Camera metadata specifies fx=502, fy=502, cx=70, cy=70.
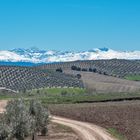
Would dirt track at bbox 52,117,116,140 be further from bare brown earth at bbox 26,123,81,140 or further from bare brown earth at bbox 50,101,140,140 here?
bare brown earth at bbox 50,101,140,140

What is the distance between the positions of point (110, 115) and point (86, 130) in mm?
21784

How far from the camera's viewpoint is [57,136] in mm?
101562

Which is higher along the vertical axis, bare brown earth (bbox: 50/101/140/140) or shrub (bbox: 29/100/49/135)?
shrub (bbox: 29/100/49/135)

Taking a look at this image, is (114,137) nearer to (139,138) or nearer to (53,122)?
(139,138)

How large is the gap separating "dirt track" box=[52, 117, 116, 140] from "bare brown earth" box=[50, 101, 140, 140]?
366cm

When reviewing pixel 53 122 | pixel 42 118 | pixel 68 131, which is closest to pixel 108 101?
pixel 53 122

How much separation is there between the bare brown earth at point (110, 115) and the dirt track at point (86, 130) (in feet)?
12.0

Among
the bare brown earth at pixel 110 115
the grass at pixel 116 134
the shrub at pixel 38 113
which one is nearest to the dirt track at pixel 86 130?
the grass at pixel 116 134

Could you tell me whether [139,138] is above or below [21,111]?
below

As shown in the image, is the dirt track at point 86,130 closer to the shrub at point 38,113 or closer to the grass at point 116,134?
the grass at point 116,134

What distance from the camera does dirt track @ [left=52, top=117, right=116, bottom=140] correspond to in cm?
10064

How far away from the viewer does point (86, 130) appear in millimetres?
109000

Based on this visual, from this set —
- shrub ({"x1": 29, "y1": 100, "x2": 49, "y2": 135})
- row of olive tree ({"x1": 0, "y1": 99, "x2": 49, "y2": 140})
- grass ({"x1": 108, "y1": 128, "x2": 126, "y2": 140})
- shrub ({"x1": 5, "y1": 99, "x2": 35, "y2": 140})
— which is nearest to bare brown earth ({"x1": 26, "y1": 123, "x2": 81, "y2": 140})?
shrub ({"x1": 29, "y1": 100, "x2": 49, "y2": 135})

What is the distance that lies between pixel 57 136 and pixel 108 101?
70.2m
